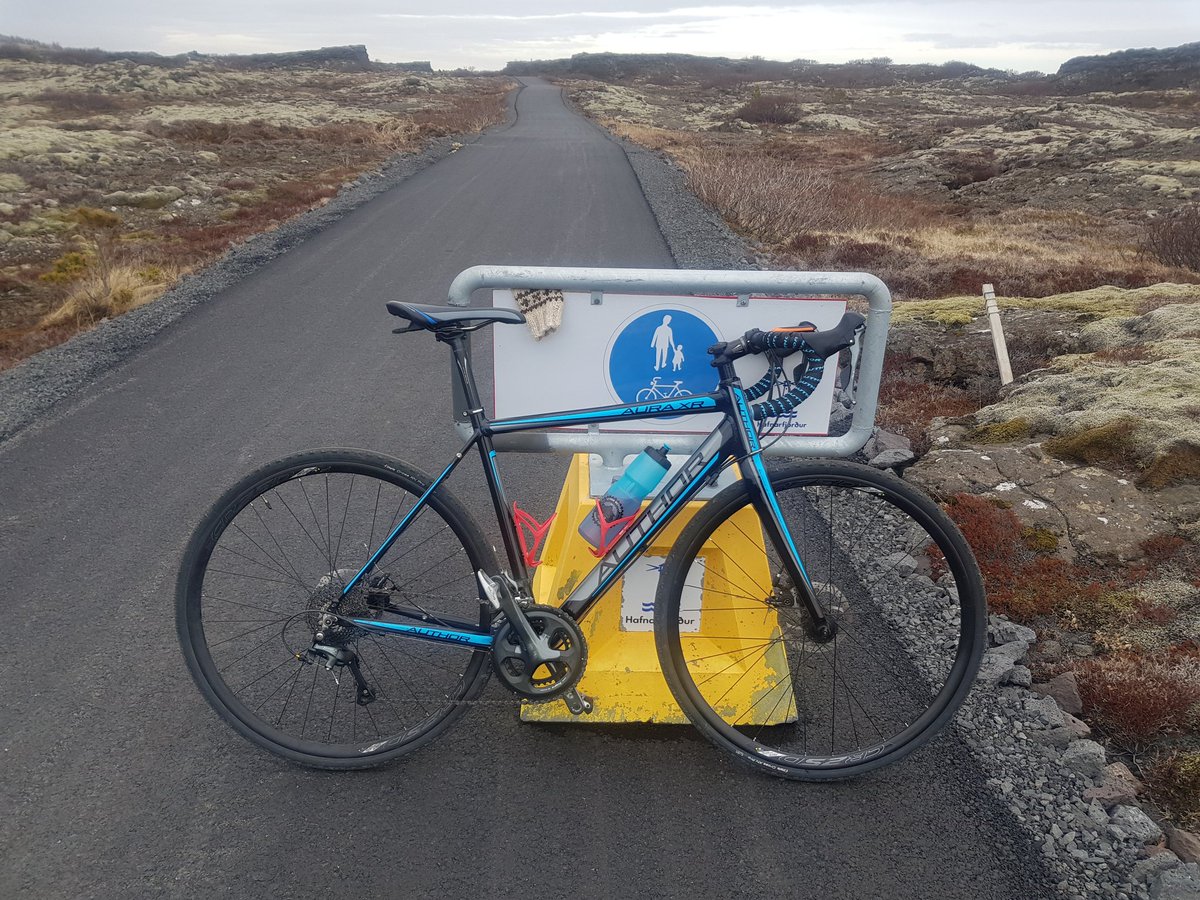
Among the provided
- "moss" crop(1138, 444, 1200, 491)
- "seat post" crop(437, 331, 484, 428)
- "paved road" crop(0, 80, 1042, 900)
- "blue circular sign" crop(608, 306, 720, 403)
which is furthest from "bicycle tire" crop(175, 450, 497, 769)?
"moss" crop(1138, 444, 1200, 491)

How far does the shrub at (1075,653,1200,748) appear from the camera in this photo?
3.05 metres

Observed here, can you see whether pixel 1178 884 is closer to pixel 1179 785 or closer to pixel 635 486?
pixel 1179 785

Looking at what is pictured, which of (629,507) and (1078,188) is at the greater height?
(629,507)

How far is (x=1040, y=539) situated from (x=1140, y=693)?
142cm

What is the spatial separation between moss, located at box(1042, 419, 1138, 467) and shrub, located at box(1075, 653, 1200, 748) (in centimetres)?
204

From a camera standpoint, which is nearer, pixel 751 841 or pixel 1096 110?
pixel 751 841

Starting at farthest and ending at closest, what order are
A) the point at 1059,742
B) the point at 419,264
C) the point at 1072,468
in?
the point at 419,264 → the point at 1072,468 → the point at 1059,742

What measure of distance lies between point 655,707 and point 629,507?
2.92 feet

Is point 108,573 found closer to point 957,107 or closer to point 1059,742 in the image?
point 1059,742

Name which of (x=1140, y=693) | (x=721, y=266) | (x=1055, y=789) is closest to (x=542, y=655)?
(x=1055, y=789)

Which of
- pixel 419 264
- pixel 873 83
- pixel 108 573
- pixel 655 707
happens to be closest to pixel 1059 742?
pixel 655 707

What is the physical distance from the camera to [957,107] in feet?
222

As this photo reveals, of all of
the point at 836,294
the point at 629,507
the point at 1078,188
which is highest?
the point at 836,294

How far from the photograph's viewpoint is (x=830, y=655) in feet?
11.9
